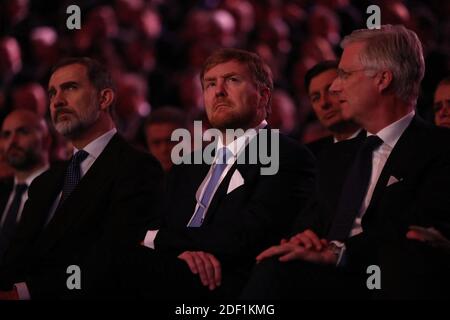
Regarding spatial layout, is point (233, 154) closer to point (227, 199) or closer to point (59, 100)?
point (227, 199)

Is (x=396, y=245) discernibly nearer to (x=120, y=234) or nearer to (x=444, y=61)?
(x=120, y=234)

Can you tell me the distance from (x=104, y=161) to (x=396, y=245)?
1230 millimetres

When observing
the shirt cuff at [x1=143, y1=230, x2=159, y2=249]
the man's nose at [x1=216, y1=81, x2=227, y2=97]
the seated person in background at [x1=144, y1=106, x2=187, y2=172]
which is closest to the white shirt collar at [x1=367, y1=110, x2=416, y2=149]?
the man's nose at [x1=216, y1=81, x2=227, y2=97]

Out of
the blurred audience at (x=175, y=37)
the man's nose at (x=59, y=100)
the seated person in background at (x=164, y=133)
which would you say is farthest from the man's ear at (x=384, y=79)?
the blurred audience at (x=175, y=37)

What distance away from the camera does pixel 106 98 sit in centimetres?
313

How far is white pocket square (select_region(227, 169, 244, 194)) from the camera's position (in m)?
2.69

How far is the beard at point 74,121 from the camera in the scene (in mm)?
3039

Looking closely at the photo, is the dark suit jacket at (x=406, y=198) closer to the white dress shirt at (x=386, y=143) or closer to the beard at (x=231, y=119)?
the white dress shirt at (x=386, y=143)

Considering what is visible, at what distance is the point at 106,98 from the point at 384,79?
3.51 feet

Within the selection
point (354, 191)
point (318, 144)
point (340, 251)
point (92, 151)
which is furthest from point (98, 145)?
point (340, 251)

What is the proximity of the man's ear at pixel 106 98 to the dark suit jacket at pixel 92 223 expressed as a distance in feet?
0.66

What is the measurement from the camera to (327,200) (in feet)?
8.29
